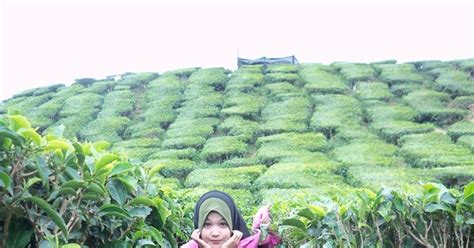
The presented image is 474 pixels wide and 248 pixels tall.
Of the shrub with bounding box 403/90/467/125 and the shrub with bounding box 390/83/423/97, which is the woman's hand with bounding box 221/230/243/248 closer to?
the shrub with bounding box 403/90/467/125

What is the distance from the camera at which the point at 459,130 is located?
404 inches

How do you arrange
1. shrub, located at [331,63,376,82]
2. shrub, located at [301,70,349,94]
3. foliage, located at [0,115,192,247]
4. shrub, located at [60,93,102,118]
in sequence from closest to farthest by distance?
foliage, located at [0,115,192,247] < shrub, located at [60,93,102,118] < shrub, located at [301,70,349,94] < shrub, located at [331,63,376,82]

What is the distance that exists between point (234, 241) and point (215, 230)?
0.11 meters

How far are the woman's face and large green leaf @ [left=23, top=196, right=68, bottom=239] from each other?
80cm

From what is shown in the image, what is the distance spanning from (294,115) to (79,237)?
31.8ft

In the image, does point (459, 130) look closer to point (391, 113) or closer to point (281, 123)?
point (391, 113)

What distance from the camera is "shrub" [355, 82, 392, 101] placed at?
12.5 metres

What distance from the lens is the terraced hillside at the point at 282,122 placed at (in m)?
8.24

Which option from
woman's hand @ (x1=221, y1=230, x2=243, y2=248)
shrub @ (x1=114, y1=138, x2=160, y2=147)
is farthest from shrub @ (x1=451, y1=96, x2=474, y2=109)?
woman's hand @ (x1=221, y1=230, x2=243, y2=248)

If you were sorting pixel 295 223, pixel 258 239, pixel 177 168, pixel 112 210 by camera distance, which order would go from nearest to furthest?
pixel 112 210
pixel 258 239
pixel 295 223
pixel 177 168

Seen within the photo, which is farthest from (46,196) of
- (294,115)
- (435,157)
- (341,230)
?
(294,115)

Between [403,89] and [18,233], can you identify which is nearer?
[18,233]

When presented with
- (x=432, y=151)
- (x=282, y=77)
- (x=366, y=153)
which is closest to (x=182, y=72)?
(x=282, y=77)

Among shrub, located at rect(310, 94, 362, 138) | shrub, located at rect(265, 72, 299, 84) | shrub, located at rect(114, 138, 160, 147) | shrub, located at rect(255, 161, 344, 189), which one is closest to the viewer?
shrub, located at rect(255, 161, 344, 189)
